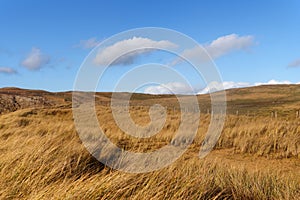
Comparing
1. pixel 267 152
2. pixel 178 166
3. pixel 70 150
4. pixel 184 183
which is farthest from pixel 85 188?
pixel 267 152

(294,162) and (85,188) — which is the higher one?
(85,188)

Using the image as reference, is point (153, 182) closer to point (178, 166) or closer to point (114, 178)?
point (114, 178)

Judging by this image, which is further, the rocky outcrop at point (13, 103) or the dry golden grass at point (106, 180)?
the rocky outcrop at point (13, 103)

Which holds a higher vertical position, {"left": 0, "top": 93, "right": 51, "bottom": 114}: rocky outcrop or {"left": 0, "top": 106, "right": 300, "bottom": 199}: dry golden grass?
{"left": 0, "top": 93, "right": 51, "bottom": 114}: rocky outcrop

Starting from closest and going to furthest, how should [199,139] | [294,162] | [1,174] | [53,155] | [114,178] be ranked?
[114,178] → [1,174] → [53,155] → [294,162] → [199,139]

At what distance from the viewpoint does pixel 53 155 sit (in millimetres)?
4543

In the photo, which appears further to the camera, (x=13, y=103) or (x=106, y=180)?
(x=13, y=103)

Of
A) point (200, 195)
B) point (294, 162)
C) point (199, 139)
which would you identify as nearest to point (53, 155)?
point (200, 195)

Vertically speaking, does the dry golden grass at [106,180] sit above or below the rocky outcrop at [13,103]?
below

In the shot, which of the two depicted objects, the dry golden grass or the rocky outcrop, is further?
the rocky outcrop

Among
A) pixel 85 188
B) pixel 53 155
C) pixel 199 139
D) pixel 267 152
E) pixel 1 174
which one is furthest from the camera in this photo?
pixel 199 139

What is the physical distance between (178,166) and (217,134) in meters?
8.73

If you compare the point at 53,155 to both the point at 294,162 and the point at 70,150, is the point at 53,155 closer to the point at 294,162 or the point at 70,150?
the point at 70,150

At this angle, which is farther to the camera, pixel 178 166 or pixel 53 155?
pixel 53 155
